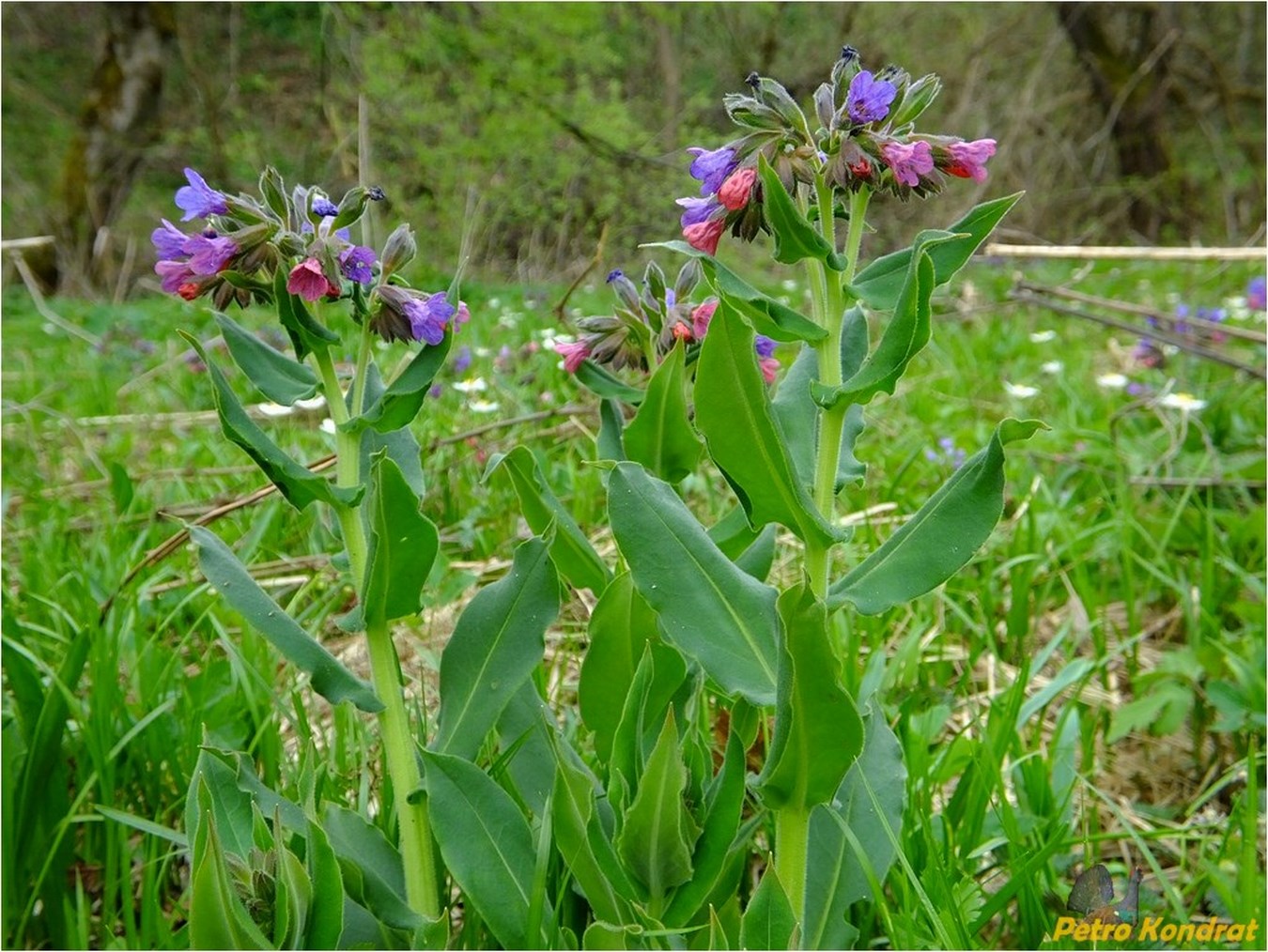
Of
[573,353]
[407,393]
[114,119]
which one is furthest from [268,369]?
[114,119]

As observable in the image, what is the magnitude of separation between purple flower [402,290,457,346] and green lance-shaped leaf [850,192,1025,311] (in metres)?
0.45

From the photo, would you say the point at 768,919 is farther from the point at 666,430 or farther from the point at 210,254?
the point at 210,254

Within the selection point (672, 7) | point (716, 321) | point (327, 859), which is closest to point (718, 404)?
point (716, 321)

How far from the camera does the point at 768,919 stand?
102 cm

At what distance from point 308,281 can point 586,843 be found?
659 mm

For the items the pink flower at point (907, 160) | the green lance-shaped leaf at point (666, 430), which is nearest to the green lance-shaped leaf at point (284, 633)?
the green lance-shaped leaf at point (666, 430)

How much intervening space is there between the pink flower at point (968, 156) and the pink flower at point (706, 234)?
0.83 ft

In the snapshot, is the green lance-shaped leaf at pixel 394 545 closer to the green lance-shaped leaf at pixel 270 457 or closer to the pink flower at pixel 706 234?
the green lance-shaped leaf at pixel 270 457

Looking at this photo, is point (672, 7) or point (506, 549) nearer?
point (506, 549)

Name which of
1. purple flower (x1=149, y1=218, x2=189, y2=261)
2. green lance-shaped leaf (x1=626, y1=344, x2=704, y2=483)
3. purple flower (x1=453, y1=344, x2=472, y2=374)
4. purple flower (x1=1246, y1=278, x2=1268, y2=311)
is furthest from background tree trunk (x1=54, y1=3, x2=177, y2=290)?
green lance-shaped leaf (x1=626, y1=344, x2=704, y2=483)

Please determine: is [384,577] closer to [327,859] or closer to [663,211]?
→ [327,859]

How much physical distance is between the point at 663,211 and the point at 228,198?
755 centimetres

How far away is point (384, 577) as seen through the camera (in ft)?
3.62

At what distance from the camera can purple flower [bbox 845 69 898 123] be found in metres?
1.04
